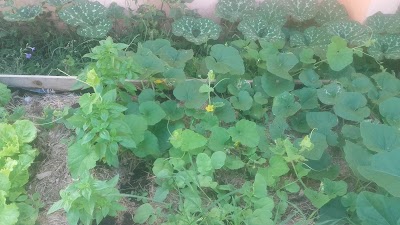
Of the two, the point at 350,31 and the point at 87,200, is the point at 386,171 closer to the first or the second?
the point at 87,200

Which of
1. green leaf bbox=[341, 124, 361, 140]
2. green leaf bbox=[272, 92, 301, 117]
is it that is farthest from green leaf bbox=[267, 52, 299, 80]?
green leaf bbox=[341, 124, 361, 140]

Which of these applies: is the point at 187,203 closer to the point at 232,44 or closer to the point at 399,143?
the point at 399,143

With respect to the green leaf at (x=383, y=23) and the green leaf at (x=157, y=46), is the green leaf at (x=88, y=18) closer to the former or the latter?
the green leaf at (x=157, y=46)

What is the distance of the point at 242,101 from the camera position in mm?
2580

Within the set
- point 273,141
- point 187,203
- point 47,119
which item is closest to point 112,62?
point 47,119

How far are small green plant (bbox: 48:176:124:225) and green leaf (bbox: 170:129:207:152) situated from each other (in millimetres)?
→ 376

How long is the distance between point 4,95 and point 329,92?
1730 millimetres

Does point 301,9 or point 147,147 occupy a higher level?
point 301,9

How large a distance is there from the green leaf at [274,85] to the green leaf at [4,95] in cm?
138

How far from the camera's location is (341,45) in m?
2.72

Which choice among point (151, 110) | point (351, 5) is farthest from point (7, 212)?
point (351, 5)

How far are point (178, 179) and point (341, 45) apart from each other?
1.23 m

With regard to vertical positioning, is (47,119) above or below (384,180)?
below

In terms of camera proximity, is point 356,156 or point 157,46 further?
point 157,46
